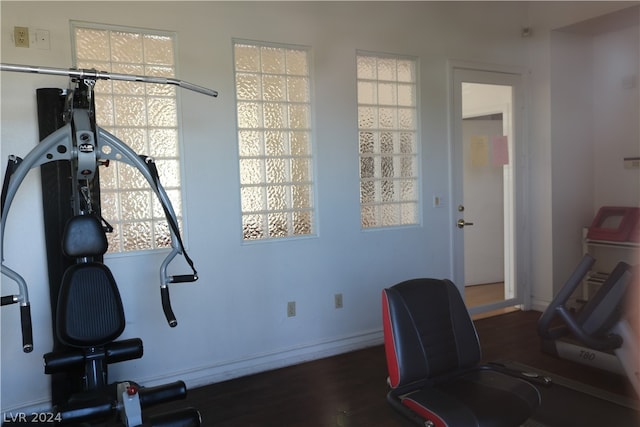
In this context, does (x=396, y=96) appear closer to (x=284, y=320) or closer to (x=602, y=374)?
(x=284, y=320)

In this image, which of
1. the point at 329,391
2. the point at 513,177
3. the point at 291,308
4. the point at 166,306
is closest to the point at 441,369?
the point at 329,391

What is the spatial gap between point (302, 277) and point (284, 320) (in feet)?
1.09

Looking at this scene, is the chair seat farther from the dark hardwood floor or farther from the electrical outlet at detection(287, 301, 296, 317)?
the electrical outlet at detection(287, 301, 296, 317)

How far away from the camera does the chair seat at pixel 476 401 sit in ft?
5.65

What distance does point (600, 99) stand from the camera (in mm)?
4535

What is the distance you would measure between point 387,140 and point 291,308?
1.55 m

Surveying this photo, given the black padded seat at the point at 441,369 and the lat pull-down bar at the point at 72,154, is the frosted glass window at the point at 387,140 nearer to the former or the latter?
the black padded seat at the point at 441,369

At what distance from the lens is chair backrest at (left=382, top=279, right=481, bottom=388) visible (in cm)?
194

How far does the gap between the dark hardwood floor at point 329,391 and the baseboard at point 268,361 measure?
5cm

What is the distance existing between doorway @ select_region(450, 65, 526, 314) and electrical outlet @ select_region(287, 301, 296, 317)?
1.58 meters

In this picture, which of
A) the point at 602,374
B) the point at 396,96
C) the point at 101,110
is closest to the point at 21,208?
the point at 101,110

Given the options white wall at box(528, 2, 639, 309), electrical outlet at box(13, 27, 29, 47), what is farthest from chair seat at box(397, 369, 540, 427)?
white wall at box(528, 2, 639, 309)

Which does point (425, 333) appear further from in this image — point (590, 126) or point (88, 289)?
point (590, 126)

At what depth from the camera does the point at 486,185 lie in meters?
4.60
